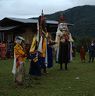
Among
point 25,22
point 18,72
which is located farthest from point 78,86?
point 25,22

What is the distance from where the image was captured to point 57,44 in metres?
18.4

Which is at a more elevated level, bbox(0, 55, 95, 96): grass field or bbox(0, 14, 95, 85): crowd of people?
bbox(0, 14, 95, 85): crowd of people

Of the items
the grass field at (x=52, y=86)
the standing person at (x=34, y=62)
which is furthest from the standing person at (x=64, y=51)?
the standing person at (x=34, y=62)

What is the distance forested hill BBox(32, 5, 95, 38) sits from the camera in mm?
78550

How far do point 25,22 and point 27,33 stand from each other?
3.48 feet

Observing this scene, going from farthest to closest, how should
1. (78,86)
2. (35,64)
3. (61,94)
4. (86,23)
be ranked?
(86,23)
(35,64)
(78,86)
(61,94)

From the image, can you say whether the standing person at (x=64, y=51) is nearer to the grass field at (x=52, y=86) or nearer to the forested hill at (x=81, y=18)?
the grass field at (x=52, y=86)

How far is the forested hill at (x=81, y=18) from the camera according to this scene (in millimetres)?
78550

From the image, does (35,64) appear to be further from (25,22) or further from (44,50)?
(25,22)

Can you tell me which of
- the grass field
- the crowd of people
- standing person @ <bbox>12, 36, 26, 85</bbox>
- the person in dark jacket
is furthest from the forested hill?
standing person @ <bbox>12, 36, 26, 85</bbox>

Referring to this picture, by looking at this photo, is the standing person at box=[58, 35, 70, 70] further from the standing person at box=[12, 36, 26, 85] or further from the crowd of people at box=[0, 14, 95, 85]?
the standing person at box=[12, 36, 26, 85]

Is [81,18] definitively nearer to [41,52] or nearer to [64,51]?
[64,51]

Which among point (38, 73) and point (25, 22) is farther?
point (25, 22)

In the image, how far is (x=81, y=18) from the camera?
99.8m
